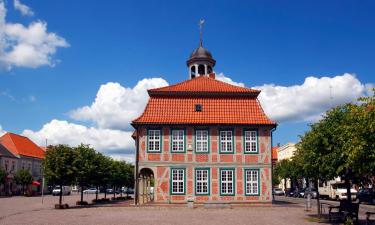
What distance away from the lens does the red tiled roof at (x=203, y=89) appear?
36.5 meters

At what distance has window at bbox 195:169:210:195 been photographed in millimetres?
34812

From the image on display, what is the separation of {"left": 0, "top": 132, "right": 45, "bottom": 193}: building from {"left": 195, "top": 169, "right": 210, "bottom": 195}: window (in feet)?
124

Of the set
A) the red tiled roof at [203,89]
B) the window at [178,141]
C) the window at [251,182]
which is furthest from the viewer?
the red tiled roof at [203,89]

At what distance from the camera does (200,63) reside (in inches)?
1702

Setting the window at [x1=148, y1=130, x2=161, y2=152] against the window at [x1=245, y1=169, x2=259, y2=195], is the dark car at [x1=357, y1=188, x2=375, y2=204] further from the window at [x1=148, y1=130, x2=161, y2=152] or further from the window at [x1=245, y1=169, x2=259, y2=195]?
the window at [x1=148, y1=130, x2=161, y2=152]

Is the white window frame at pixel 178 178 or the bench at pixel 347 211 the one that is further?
the white window frame at pixel 178 178

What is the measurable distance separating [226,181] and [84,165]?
11.3 metres

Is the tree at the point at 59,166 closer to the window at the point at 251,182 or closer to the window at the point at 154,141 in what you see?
the window at the point at 154,141

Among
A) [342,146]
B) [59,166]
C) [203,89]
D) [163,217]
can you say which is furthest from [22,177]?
[342,146]

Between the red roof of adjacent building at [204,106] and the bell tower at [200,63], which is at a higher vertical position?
the bell tower at [200,63]


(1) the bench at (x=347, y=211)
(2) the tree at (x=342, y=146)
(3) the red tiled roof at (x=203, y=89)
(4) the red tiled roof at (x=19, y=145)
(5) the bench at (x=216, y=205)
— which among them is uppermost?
(3) the red tiled roof at (x=203, y=89)

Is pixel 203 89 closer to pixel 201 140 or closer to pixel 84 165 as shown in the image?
pixel 201 140

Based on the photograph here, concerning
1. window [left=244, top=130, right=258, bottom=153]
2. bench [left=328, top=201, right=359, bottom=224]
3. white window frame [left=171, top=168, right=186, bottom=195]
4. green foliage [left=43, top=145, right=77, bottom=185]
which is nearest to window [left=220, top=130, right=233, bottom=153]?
window [left=244, top=130, right=258, bottom=153]

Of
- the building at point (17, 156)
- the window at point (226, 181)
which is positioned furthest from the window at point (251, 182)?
the building at point (17, 156)
